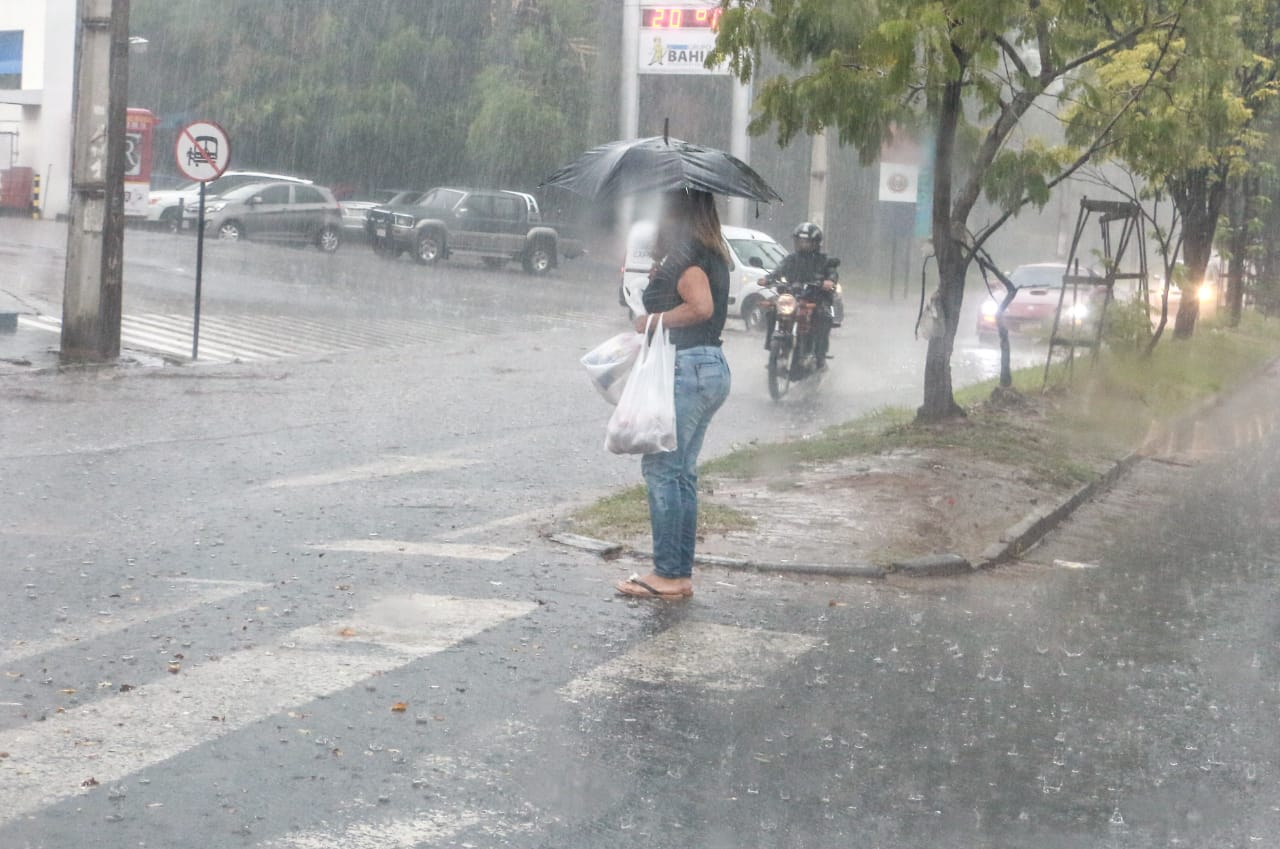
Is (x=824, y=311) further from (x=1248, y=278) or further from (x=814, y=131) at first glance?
(x=1248, y=278)

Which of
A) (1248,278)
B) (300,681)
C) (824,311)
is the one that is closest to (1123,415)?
(824,311)

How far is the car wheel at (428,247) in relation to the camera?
3800cm

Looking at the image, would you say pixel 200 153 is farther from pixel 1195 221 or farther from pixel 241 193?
pixel 241 193

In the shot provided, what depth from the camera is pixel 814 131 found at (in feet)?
43.1

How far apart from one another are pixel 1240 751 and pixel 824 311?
513 inches

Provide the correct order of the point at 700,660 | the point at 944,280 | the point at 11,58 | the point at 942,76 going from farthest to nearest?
the point at 11,58
the point at 944,280
the point at 942,76
the point at 700,660

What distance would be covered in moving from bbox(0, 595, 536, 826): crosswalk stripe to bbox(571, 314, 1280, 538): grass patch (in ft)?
7.26

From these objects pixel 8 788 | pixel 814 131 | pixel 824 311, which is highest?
pixel 814 131

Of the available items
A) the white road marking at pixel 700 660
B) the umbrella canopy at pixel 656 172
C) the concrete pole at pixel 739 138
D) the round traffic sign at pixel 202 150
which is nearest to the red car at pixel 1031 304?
the concrete pole at pixel 739 138

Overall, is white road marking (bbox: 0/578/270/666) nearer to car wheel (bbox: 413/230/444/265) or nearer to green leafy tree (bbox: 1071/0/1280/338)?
green leafy tree (bbox: 1071/0/1280/338)

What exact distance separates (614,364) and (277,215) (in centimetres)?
3245

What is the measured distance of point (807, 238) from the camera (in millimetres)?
18438

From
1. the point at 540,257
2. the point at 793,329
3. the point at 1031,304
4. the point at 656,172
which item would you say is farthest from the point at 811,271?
the point at 540,257

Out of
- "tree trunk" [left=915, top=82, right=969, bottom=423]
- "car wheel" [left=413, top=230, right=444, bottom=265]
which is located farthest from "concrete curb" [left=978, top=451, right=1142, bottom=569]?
"car wheel" [left=413, top=230, right=444, bottom=265]
